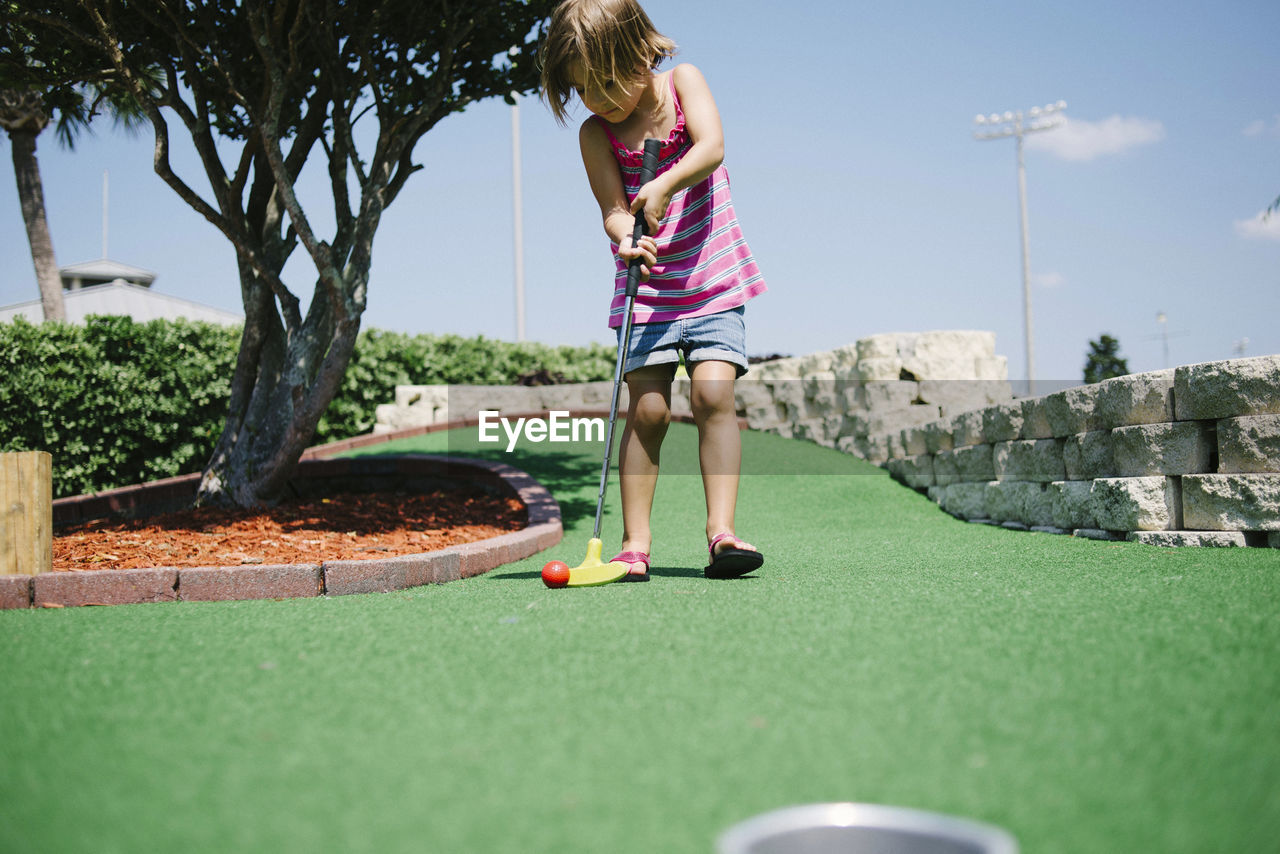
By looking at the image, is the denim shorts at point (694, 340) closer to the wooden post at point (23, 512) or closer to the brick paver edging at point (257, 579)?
the brick paver edging at point (257, 579)

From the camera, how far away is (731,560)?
2.84 m

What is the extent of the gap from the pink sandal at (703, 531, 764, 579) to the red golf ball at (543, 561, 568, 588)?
1.75 ft

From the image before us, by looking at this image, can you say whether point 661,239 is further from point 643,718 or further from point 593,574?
point 643,718

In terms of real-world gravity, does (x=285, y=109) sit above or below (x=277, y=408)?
above

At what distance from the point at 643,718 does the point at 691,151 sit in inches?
85.0

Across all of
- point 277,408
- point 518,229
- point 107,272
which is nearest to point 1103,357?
point 518,229

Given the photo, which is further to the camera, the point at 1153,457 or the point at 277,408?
the point at 277,408

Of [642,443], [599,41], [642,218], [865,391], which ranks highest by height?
[599,41]

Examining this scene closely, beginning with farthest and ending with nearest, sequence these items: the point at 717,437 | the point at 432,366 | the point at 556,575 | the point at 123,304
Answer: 1. the point at 123,304
2. the point at 432,366
3. the point at 717,437
4. the point at 556,575

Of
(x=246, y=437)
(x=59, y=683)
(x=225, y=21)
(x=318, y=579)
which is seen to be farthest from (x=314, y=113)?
(x=59, y=683)

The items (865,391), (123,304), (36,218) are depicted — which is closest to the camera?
(865,391)

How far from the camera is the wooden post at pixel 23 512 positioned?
3008 mm

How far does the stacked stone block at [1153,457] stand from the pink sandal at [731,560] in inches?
81.7

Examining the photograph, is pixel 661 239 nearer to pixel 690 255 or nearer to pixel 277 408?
pixel 690 255
